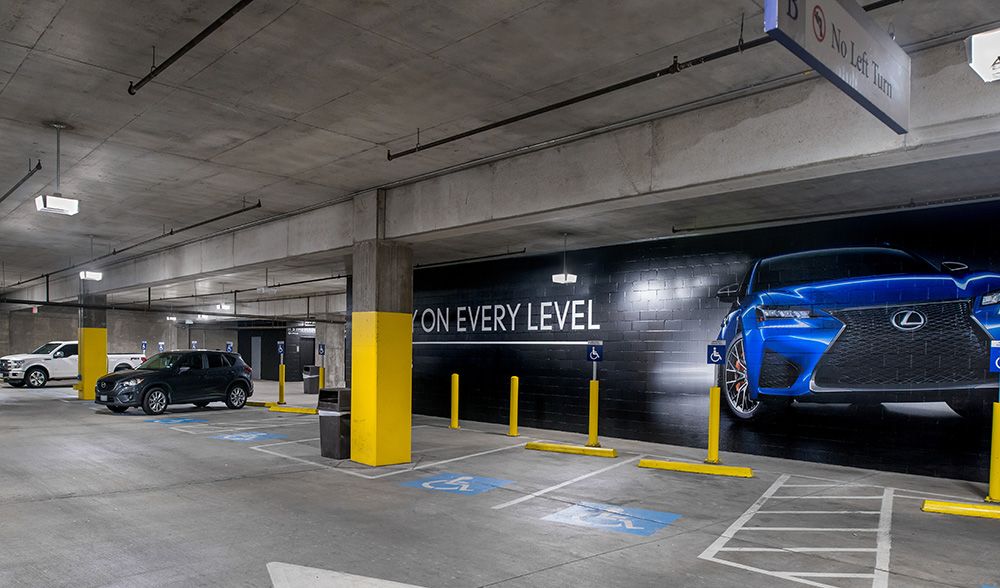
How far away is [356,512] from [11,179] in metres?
7.87

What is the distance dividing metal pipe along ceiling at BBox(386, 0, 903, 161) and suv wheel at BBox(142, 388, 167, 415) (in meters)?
11.5

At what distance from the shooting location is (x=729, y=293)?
448 inches

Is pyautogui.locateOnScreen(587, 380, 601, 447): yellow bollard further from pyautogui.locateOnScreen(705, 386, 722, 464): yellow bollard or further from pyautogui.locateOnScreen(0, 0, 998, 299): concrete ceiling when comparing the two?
pyautogui.locateOnScreen(0, 0, 998, 299): concrete ceiling

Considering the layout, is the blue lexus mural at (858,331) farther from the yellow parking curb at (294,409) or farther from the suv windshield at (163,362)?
the suv windshield at (163,362)

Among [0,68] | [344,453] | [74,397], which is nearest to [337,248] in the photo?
[344,453]

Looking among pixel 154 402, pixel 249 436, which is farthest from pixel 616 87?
pixel 154 402

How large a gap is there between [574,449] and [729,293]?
12.2ft

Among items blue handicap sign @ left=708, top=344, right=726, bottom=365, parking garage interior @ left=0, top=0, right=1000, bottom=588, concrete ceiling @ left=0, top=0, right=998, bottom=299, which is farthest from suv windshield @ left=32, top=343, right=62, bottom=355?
blue handicap sign @ left=708, top=344, right=726, bottom=365

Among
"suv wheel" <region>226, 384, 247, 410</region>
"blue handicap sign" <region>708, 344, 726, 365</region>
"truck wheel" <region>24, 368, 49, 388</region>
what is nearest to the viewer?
"blue handicap sign" <region>708, 344, 726, 365</region>

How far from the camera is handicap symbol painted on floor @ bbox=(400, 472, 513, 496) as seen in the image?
8.22 metres

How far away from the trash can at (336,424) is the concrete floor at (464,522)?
1.05 feet

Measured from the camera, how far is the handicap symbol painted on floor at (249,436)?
490 inches

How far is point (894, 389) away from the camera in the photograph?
9.52m

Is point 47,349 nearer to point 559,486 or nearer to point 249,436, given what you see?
point 249,436
